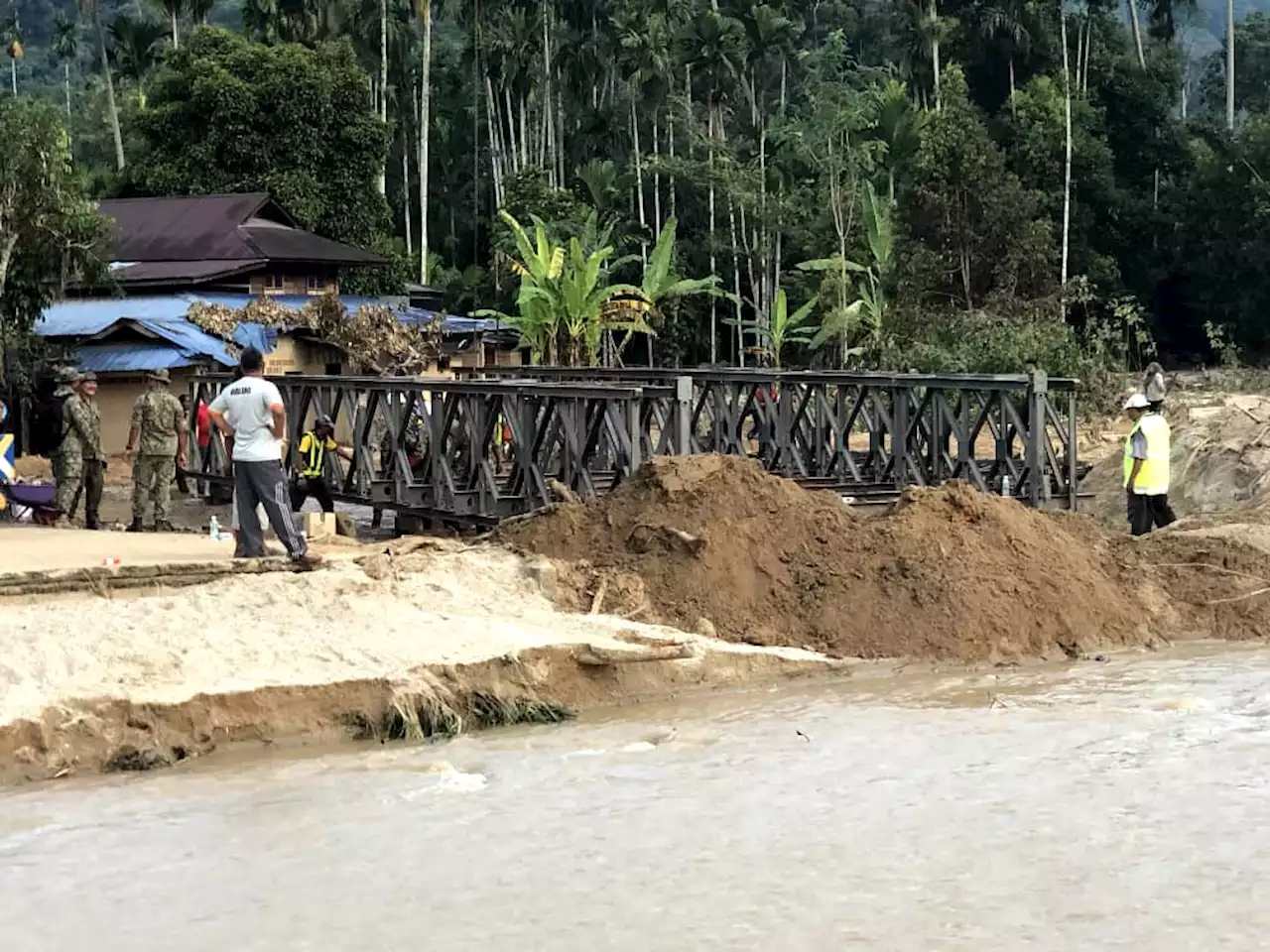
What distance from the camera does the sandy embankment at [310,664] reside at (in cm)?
830

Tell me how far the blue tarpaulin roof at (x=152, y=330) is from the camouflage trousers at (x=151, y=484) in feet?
38.2

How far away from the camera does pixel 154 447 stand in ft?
49.7

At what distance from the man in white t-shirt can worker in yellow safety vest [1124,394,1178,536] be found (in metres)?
7.04

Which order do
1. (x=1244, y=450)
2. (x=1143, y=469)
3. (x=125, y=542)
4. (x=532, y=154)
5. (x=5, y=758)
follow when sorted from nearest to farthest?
(x=5, y=758), (x=125, y=542), (x=1143, y=469), (x=1244, y=450), (x=532, y=154)

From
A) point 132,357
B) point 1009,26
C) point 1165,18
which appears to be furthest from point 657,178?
point 132,357

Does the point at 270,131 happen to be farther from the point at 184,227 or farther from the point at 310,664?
the point at 310,664

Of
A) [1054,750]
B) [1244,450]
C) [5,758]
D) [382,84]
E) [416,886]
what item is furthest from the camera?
[382,84]

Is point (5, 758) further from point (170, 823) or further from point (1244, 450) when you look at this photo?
point (1244, 450)

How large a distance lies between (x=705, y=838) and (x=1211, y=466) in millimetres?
11513

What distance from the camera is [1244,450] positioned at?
658 inches

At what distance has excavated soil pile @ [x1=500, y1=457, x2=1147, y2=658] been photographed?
10711 mm

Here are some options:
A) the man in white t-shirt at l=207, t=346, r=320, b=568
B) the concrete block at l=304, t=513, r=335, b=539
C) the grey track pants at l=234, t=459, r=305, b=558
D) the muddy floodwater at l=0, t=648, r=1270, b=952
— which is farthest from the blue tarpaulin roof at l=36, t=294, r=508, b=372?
the muddy floodwater at l=0, t=648, r=1270, b=952

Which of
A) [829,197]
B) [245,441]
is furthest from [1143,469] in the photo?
[829,197]

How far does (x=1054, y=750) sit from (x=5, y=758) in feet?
17.3
